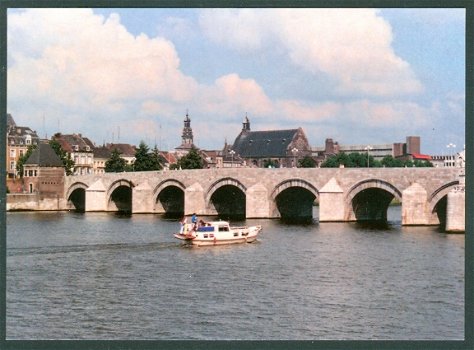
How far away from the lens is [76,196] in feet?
307

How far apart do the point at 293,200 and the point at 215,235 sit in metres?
24.6

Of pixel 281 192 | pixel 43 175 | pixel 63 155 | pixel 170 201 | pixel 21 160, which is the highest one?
pixel 63 155

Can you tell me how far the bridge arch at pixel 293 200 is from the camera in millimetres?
66062

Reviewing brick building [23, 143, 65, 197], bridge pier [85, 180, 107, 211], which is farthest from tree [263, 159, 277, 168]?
bridge pier [85, 180, 107, 211]

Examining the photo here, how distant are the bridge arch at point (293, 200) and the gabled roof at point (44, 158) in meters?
32.9

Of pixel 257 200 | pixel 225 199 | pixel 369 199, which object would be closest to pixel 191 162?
pixel 225 199

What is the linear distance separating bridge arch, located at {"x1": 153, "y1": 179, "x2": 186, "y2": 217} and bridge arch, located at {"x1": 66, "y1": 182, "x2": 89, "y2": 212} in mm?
11729

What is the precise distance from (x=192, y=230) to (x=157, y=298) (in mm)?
18949

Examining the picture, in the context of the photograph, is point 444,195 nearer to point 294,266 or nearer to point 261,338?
point 294,266

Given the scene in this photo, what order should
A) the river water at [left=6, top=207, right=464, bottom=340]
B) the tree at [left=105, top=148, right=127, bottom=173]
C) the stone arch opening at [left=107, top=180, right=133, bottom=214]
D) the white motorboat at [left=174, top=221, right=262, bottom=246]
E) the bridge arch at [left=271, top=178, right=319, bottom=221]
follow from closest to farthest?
1. the river water at [left=6, top=207, right=464, bottom=340]
2. the white motorboat at [left=174, top=221, right=262, bottom=246]
3. the bridge arch at [left=271, top=178, right=319, bottom=221]
4. the stone arch opening at [left=107, top=180, right=133, bottom=214]
5. the tree at [left=105, top=148, right=127, bottom=173]

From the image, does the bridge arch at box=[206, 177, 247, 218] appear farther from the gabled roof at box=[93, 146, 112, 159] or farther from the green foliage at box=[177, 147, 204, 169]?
the gabled roof at box=[93, 146, 112, 159]

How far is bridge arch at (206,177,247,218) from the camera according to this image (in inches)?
2857

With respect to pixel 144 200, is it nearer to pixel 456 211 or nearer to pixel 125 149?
pixel 456 211

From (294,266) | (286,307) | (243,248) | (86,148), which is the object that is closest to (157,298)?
(286,307)
